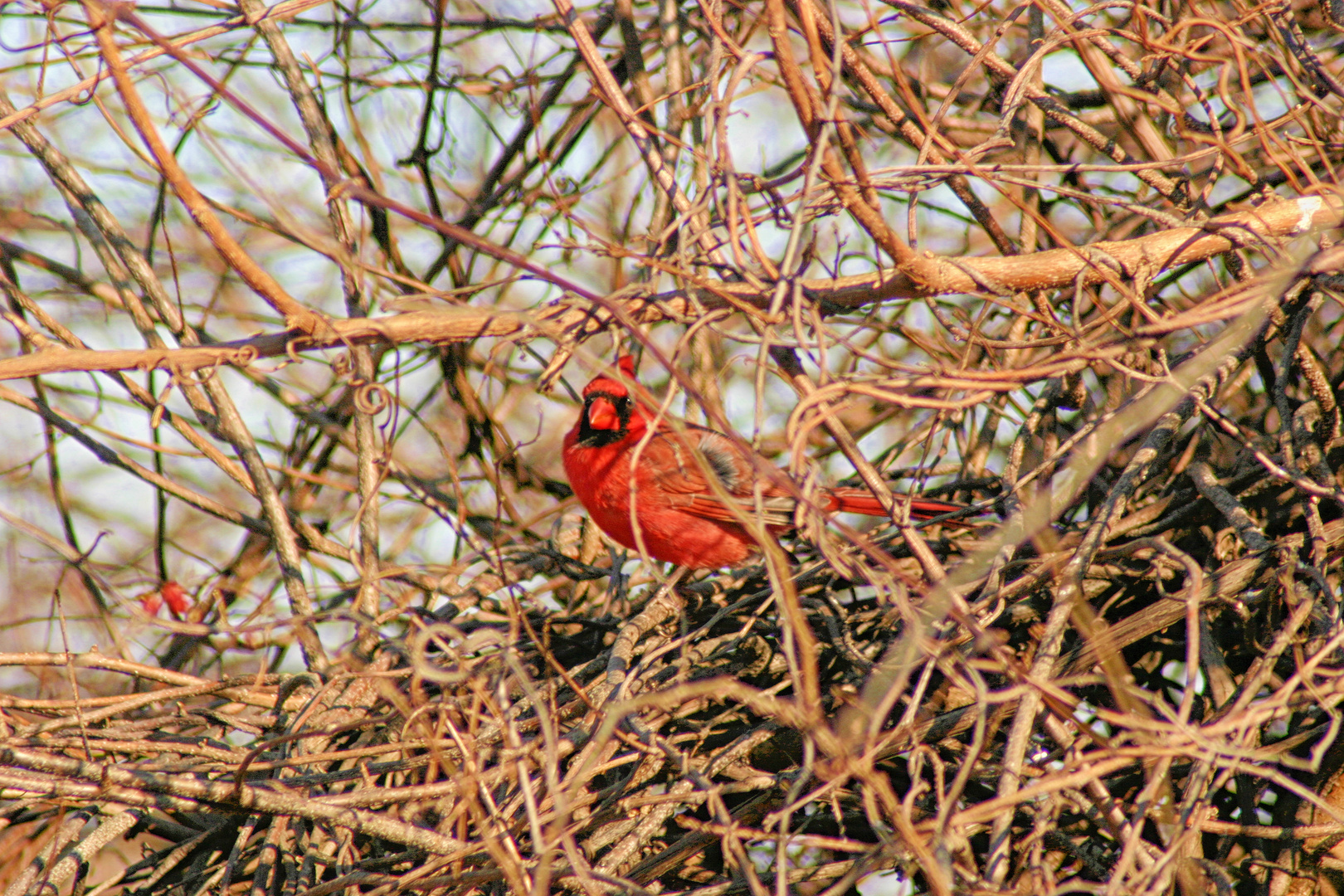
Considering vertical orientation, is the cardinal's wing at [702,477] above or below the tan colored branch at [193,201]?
below

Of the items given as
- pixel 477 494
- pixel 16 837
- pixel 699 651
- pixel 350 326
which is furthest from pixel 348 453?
pixel 350 326

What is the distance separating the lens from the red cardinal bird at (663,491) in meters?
3.37

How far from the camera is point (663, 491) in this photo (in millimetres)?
3676

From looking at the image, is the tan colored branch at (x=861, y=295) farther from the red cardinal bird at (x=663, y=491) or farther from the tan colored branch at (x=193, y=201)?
the red cardinal bird at (x=663, y=491)

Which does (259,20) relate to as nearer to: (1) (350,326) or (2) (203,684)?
(1) (350,326)

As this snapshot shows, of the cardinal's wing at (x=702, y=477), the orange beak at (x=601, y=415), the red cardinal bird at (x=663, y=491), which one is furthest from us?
the cardinal's wing at (x=702, y=477)

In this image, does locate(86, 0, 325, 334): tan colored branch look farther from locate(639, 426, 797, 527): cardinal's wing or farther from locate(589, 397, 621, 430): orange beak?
locate(639, 426, 797, 527): cardinal's wing

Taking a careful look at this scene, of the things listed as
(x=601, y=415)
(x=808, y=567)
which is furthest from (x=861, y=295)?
(x=601, y=415)

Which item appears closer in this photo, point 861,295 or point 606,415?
point 861,295

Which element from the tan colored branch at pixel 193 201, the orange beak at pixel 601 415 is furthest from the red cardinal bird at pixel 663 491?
the tan colored branch at pixel 193 201

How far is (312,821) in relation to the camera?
7.06ft

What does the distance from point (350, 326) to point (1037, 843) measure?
143cm

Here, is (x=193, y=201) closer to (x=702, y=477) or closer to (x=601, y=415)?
(x=601, y=415)

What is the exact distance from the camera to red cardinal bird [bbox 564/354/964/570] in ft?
11.0
